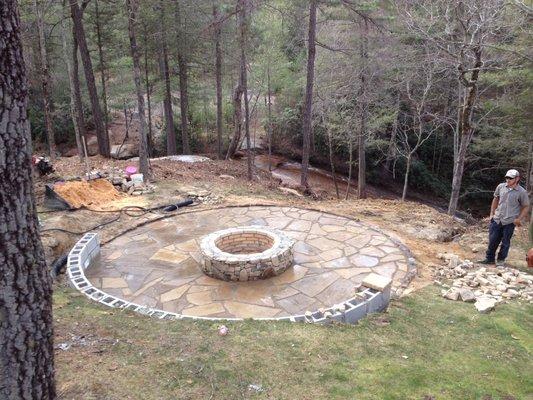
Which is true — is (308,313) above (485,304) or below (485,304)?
below

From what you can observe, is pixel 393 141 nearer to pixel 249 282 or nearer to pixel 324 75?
pixel 324 75

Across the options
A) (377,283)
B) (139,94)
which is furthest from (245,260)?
(139,94)

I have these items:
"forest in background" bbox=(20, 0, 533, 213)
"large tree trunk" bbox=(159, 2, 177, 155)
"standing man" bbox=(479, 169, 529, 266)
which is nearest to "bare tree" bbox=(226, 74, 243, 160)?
"forest in background" bbox=(20, 0, 533, 213)

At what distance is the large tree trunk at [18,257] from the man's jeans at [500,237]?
6019mm

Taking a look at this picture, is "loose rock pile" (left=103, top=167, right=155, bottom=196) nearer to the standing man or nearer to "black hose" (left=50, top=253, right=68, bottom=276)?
"black hose" (left=50, top=253, right=68, bottom=276)

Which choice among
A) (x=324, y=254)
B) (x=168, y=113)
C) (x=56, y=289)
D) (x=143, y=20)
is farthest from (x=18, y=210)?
(x=168, y=113)

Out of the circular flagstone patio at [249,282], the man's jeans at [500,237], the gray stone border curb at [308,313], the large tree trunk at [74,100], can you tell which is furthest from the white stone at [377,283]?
the large tree trunk at [74,100]

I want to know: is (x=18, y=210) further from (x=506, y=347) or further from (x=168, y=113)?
(x=168, y=113)

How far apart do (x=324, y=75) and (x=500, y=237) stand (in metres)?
11.1

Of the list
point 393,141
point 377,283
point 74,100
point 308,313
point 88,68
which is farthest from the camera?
point 393,141

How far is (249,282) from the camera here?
20.0 feet

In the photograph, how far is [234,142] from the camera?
19.2 metres

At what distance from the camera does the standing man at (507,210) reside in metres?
5.83

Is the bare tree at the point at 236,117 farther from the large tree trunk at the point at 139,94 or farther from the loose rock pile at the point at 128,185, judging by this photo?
the loose rock pile at the point at 128,185
